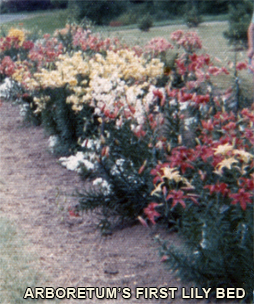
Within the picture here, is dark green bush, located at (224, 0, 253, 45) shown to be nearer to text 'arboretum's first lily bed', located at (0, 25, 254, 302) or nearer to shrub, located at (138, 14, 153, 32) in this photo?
text 'arboretum's first lily bed', located at (0, 25, 254, 302)

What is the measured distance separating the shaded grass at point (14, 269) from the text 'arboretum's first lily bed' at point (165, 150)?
517mm

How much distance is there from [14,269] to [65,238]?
625 mm

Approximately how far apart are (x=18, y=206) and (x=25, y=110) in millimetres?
2641

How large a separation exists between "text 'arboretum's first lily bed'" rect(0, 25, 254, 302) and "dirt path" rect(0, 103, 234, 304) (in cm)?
14

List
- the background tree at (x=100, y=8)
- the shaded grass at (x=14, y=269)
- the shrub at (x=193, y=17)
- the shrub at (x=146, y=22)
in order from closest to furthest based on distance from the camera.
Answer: the shaded grass at (x=14, y=269) < the shrub at (x=193, y=17) < the background tree at (x=100, y=8) < the shrub at (x=146, y=22)

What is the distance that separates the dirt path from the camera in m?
2.75

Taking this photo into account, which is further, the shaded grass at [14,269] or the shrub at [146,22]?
the shrub at [146,22]

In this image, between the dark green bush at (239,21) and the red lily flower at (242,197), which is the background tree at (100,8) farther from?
the red lily flower at (242,197)

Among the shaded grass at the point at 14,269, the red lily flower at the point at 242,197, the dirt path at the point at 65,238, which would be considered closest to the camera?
the red lily flower at the point at 242,197

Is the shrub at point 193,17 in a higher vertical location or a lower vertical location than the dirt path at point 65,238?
higher

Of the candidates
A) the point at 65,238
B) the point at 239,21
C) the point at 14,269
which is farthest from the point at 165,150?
the point at 239,21

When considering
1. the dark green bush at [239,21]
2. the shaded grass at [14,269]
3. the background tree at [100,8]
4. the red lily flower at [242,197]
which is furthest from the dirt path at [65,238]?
the dark green bush at [239,21]

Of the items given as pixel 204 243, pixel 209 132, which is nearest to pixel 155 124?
pixel 209 132

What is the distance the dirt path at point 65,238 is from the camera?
9.02ft
